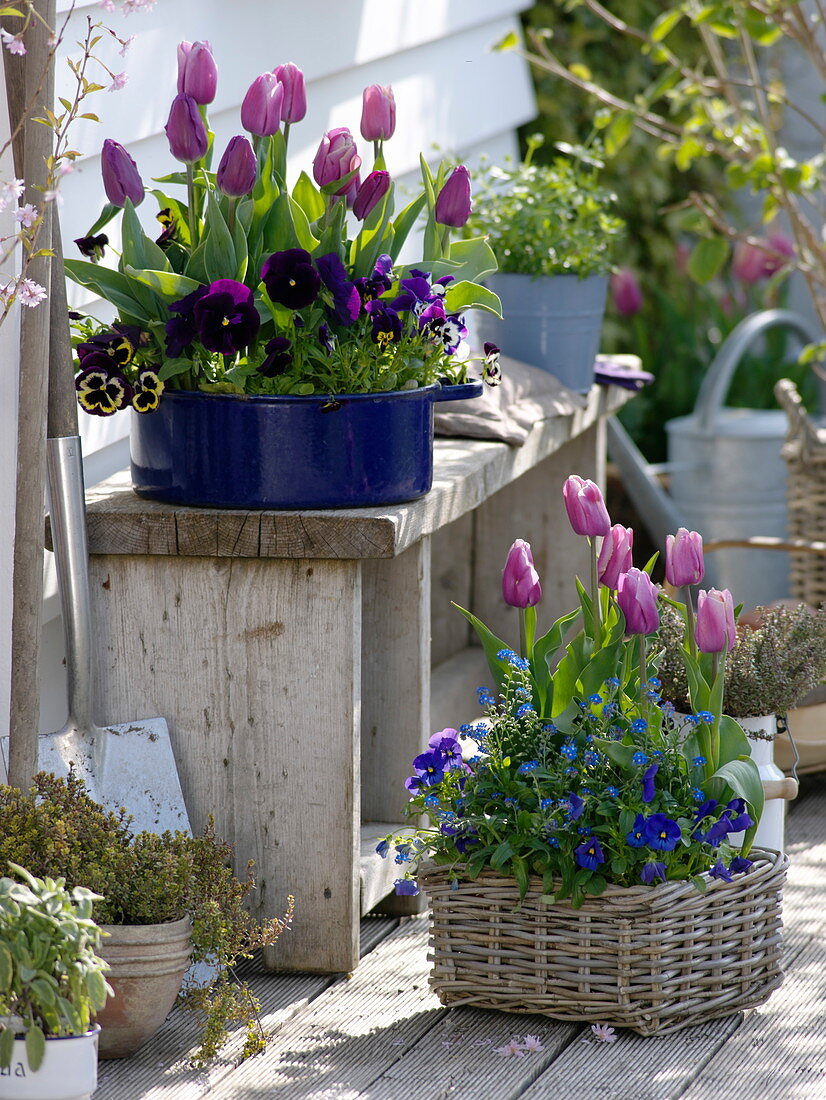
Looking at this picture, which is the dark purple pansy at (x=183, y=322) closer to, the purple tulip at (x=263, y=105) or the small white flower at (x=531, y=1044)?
the purple tulip at (x=263, y=105)

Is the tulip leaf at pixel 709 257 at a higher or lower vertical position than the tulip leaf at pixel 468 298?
higher

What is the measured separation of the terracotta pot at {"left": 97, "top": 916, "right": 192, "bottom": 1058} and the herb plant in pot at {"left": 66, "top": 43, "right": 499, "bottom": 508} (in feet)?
1.77

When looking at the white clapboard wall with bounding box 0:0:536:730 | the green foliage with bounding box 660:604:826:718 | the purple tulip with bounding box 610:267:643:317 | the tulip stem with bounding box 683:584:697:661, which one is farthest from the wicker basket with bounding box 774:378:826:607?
the tulip stem with bounding box 683:584:697:661

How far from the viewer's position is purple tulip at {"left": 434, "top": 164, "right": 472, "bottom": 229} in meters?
1.93

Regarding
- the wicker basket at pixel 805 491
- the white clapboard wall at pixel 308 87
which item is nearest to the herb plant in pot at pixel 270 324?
the white clapboard wall at pixel 308 87

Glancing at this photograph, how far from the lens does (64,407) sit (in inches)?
72.7

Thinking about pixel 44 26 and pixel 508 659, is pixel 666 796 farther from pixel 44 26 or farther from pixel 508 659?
pixel 44 26

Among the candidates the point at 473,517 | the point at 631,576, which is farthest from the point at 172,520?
the point at 473,517

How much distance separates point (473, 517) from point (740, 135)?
1213mm

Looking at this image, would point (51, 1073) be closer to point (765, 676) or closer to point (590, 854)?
point (590, 854)

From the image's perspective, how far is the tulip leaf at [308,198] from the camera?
77.7 inches

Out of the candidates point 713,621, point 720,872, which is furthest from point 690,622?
point 720,872

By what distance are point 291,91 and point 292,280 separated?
28cm

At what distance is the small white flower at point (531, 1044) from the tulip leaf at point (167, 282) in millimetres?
973
